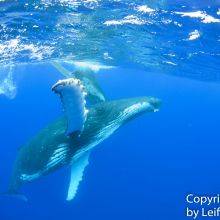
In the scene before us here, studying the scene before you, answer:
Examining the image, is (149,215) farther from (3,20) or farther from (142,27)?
(3,20)

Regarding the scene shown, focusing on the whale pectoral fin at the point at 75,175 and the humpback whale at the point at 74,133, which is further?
the whale pectoral fin at the point at 75,175

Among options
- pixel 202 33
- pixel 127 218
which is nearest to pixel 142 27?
pixel 202 33

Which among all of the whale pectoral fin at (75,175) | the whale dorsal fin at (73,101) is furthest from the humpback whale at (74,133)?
the whale pectoral fin at (75,175)

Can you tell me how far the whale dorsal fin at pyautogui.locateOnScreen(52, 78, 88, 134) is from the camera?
161 inches

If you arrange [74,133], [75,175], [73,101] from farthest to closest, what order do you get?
[75,175], [74,133], [73,101]

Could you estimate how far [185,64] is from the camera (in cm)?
3138

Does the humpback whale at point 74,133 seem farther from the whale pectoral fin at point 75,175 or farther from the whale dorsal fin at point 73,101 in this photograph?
the whale pectoral fin at point 75,175

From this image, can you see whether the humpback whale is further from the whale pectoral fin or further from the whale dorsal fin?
the whale pectoral fin

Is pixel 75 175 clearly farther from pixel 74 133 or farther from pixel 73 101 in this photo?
pixel 73 101

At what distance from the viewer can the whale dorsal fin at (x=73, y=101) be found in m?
4.08

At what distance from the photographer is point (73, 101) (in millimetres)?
4316

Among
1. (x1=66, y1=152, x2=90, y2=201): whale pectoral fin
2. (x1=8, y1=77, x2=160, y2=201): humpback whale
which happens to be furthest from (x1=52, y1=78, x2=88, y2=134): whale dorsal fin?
(x1=66, y1=152, x2=90, y2=201): whale pectoral fin

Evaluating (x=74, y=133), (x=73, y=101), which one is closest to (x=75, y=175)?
(x=74, y=133)

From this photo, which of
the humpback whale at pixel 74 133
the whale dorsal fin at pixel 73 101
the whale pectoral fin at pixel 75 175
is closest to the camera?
the whale dorsal fin at pixel 73 101
